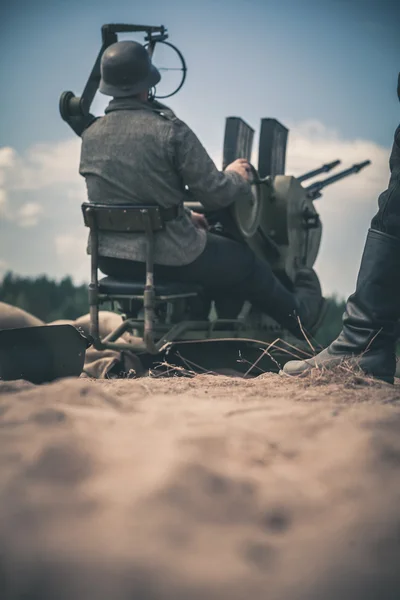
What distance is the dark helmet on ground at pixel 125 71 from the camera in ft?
13.1

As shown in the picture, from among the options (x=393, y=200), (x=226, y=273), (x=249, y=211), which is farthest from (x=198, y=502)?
(x=249, y=211)

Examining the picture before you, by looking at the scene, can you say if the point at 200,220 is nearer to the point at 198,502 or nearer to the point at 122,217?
the point at 122,217

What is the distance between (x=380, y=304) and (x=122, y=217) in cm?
186

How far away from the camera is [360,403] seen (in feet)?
5.88

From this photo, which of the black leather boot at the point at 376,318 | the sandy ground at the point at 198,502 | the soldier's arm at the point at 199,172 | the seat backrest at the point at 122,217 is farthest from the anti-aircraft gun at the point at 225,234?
the sandy ground at the point at 198,502

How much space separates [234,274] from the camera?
173 inches

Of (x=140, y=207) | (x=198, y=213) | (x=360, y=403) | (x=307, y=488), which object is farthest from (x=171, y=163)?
(x=307, y=488)

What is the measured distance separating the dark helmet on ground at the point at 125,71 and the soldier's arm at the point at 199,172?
→ 0.35 meters

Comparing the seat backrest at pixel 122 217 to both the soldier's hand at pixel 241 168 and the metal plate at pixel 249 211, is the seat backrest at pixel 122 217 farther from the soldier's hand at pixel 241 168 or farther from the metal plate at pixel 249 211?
the soldier's hand at pixel 241 168

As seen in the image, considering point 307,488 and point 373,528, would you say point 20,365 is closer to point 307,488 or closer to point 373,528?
point 307,488

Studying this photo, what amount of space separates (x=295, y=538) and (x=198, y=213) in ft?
12.0

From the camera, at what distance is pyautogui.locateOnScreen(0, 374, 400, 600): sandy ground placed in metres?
0.97

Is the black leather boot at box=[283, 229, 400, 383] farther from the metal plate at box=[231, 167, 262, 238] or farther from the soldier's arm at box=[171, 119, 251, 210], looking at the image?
the metal plate at box=[231, 167, 262, 238]

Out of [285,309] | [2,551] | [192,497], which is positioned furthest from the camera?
[285,309]
